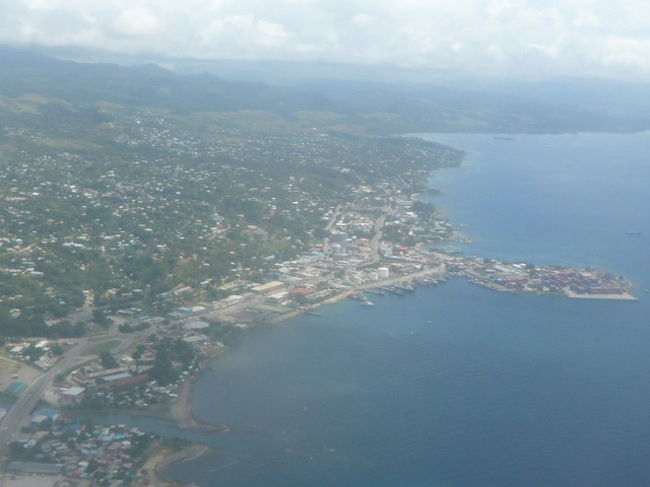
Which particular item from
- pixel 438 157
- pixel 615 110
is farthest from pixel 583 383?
pixel 615 110

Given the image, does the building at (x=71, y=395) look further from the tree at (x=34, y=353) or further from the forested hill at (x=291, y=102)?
the forested hill at (x=291, y=102)

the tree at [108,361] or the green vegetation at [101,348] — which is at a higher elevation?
the tree at [108,361]

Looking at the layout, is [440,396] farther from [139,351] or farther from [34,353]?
[34,353]

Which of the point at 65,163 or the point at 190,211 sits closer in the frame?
the point at 190,211

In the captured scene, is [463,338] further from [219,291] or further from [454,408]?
[219,291]

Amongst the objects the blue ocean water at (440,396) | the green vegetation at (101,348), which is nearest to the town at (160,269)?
the green vegetation at (101,348)

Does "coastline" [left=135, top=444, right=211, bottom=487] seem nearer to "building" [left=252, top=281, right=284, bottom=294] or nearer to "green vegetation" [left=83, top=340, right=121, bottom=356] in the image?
"green vegetation" [left=83, top=340, right=121, bottom=356]

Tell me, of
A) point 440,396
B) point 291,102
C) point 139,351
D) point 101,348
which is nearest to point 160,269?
point 101,348
